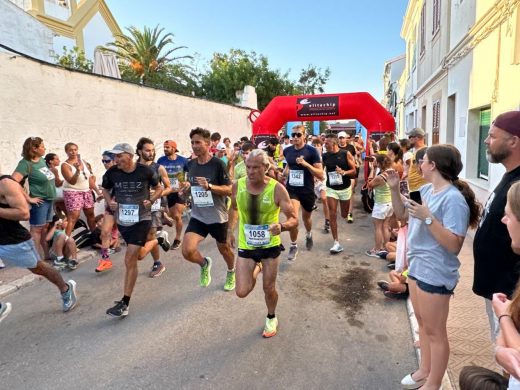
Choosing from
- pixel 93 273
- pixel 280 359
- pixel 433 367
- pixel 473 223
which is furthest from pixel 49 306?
pixel 473 223

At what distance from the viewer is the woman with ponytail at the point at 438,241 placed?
216cm

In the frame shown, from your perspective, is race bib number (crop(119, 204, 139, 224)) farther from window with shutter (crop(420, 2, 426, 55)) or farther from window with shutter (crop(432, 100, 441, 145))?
window with shutter (crop(420, 2, 426, 55))

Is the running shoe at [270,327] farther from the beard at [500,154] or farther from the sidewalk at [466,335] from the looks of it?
the beard at [500,154]

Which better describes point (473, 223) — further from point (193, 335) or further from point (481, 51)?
point (481, 51)

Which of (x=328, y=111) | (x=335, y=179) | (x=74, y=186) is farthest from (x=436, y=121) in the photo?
(x=74, y=186)

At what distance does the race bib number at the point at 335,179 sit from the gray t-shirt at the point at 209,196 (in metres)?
2.37

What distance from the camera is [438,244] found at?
2.27m

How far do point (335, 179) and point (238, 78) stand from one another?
1981 cm

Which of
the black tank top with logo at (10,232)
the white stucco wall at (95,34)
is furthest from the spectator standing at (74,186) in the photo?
the white stucco wall at (95,34)

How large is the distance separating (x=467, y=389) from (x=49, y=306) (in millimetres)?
4355

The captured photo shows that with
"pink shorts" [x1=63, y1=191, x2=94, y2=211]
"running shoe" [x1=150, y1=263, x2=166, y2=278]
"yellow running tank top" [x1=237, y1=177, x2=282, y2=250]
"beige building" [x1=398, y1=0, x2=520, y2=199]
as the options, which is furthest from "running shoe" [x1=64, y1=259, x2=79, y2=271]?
"beige building" [x1=398, y1=0, x2=520, y2=199]

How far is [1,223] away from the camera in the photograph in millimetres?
3592

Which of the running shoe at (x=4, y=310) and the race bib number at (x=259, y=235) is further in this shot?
the running shoe at (x=4, y=310)

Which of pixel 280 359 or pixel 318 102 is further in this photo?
pixel 318 102
